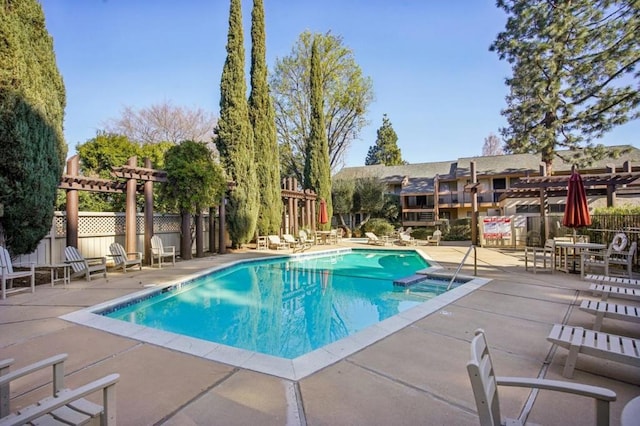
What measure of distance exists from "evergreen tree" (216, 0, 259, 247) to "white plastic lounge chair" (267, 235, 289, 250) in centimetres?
128

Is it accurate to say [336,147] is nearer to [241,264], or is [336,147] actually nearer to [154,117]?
[154,117]

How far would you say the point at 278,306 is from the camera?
6.55 metres

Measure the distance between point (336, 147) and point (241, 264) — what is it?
17.5 meters

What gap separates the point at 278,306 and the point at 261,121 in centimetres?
1101

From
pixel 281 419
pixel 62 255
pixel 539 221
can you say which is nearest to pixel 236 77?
pixel 62 255

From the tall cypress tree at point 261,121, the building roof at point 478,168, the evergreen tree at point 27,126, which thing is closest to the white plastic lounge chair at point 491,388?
the evergreen tree at point 27,126

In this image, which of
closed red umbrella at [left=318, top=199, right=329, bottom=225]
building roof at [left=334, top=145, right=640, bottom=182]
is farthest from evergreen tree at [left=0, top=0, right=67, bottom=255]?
building roof at [left=334, top=145, right=640, bottom=182]

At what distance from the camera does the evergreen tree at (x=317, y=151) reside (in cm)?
2059

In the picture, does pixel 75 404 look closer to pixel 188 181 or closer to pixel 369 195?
pixel 188 181

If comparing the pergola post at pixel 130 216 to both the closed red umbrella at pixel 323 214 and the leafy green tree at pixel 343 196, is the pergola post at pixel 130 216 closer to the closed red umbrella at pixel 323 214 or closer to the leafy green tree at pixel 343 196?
the closed red umbrella at pixel 323 214

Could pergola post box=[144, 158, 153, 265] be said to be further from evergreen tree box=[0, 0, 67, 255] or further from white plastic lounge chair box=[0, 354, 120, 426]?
white plastic lounge chair box=[0, 354, 120, 426]

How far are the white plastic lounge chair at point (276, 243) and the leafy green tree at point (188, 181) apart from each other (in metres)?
4.10

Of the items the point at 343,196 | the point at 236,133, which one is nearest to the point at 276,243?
the point at 236,133

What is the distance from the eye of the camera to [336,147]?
26.4 meters
